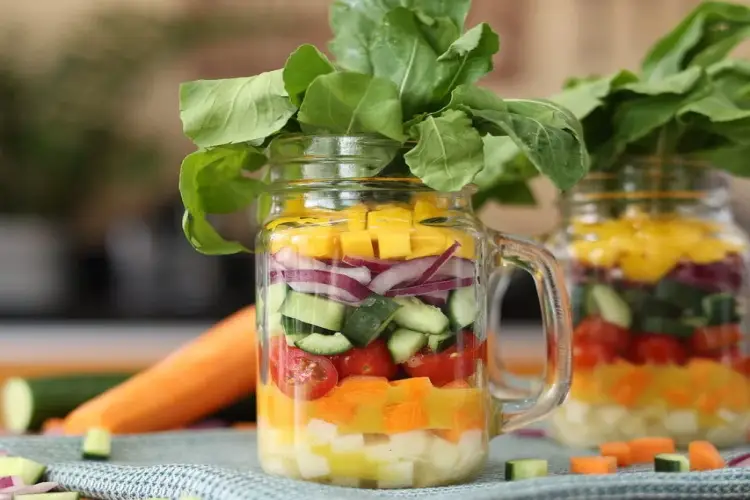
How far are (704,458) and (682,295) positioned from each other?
21 centimetres

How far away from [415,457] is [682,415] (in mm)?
366

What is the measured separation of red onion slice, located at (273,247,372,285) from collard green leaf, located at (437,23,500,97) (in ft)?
0.57

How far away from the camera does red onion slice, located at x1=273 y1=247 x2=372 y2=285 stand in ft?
2.44

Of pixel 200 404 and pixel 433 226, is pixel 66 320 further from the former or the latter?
pixel 433 226

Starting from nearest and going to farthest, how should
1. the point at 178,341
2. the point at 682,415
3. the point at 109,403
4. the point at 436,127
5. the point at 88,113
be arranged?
the point at 436,127
the point at 682,415
the point at 109,403
the point at 178,341
the point at 88,113

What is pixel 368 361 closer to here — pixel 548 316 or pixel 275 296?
pixel 275 296

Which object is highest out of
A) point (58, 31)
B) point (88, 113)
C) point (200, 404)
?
point (58, 31)

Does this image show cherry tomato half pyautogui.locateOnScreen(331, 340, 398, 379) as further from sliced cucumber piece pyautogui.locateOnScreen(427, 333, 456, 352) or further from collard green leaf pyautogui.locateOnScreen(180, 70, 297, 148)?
collard green leaf pyautogui.locateOnScreen(180, 70, 297, 148)

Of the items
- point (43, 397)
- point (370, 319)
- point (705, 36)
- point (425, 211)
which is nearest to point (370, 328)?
point (370, 319)

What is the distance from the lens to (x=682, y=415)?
97cm

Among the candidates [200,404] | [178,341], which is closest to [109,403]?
[200,404]

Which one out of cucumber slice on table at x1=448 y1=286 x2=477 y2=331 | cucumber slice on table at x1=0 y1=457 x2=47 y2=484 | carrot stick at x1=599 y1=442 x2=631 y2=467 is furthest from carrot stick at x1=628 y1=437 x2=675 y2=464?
cucumber slice on table at x1=0 y1=457 x2=47 y2=484

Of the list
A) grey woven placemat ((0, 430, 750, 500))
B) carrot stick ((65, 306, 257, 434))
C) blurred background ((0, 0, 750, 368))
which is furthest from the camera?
blurred background ((0, 0, 750, 368))

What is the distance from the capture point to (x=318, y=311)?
75 cm
